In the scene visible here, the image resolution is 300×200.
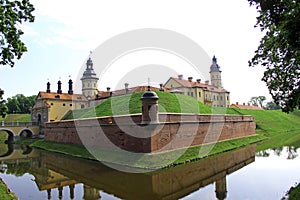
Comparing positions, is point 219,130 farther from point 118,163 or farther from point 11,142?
point 11,142

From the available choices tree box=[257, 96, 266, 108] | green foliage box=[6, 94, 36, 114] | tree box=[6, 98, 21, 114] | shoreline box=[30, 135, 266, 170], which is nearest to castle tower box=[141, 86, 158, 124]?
shoreline box=[30, 135, 266, 170]

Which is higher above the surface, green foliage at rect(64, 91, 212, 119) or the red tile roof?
the red tile roof

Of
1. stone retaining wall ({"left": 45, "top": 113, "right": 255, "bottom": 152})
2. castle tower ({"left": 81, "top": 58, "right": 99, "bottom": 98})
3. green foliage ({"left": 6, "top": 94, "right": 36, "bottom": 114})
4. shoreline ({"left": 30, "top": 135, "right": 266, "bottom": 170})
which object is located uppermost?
castle tower ({"left": 81, "top": 58, "right": 99, "bottom": 98})

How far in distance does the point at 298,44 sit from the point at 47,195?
34.6ft

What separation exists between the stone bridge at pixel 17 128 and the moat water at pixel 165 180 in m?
19.8

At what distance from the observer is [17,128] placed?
36.8 m

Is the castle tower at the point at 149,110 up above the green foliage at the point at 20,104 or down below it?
below

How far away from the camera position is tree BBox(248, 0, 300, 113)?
6492 mm

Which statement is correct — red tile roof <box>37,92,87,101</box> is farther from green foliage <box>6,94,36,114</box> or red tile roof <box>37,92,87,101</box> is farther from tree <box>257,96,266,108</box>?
tree <box>257,96,266,108</box>

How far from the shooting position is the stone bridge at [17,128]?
118 feet

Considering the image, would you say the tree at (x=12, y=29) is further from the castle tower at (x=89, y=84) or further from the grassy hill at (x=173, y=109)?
the castle tower at (x=89, y=84)

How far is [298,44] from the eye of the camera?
22.2ft

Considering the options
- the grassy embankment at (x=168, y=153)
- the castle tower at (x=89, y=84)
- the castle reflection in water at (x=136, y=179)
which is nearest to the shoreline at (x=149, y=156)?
the grassy embankment at (x=168, y=153)

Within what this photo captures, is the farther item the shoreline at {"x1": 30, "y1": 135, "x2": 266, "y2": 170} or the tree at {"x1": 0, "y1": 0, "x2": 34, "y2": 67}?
the shoreline at {"x1": 30, "y1": 135, "x2": 266, "y2": 170}
